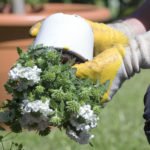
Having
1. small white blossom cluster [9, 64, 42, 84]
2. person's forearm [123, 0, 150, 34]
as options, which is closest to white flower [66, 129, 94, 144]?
small white blossom cluster [9, 64, 42, 84]

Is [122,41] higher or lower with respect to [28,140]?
higher

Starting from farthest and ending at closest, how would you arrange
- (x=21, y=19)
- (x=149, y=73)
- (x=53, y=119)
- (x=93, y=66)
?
(x=149, y=73) < (x=21, y=19) < (x=93, y=66) < (x=53, y=119)

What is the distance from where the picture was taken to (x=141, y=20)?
286 cm

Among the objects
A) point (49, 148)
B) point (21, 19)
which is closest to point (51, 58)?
point (49, 148)

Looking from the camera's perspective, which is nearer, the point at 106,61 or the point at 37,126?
the point at 37,126

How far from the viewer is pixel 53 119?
2.07 meters

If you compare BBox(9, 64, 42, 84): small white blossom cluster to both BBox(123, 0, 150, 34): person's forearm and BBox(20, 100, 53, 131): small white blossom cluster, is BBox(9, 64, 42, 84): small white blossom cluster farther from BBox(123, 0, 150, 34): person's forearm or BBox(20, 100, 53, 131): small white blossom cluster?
BBox(123, 0, 150, 34): person's forearm

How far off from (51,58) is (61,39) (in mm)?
300

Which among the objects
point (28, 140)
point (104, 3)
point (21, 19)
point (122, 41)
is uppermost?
point (122, 41)

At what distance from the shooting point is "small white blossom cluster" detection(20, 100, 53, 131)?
6.76ft

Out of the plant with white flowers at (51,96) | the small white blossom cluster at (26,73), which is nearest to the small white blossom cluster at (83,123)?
the plant with white flowers at (51,96)

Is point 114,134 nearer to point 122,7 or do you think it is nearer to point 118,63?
point 118,63

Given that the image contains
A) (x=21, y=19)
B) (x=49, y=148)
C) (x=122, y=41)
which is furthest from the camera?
(x=21, y=19)

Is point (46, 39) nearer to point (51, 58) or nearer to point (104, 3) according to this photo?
point (51, 58)
